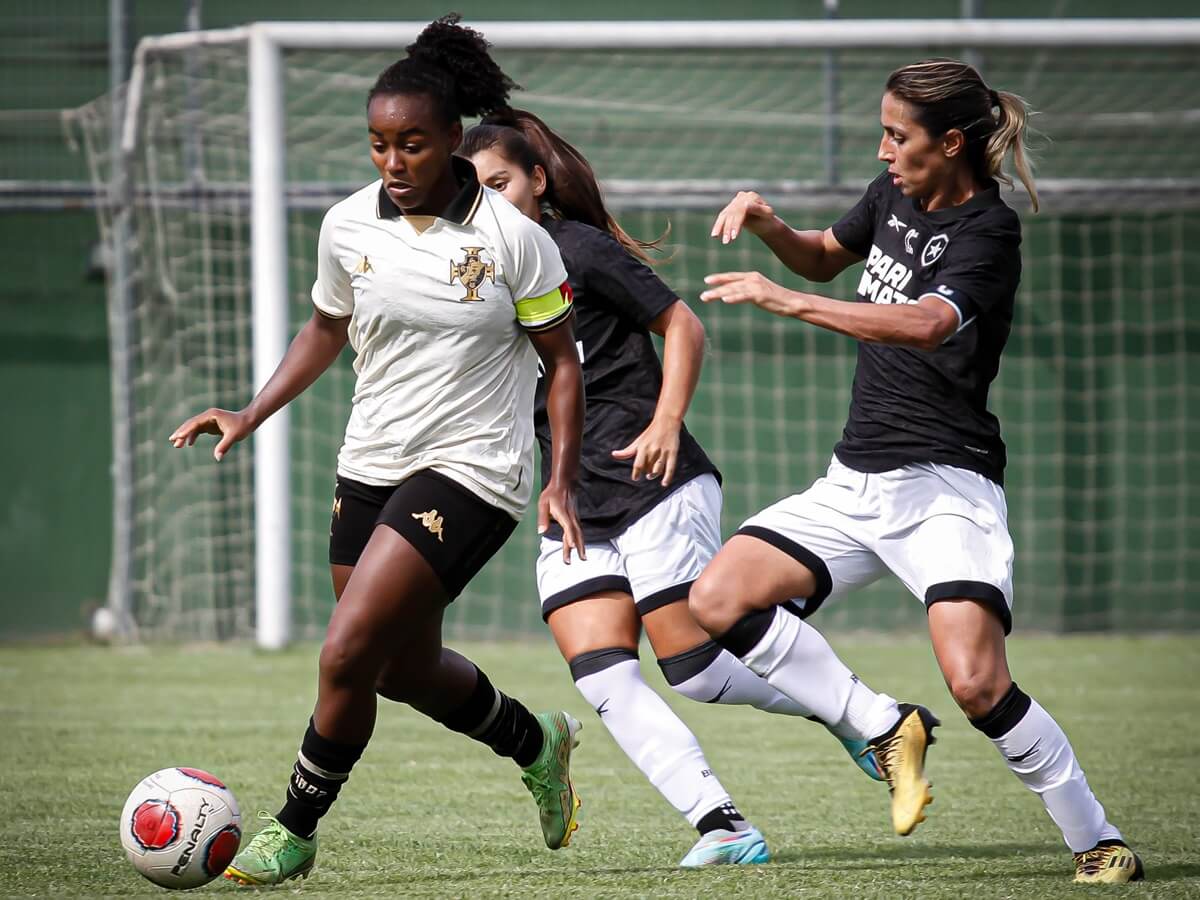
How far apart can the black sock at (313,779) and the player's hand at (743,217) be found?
5.24 ft

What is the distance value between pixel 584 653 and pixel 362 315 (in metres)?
1.12

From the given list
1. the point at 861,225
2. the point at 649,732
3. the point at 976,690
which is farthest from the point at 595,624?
the point at 861,225

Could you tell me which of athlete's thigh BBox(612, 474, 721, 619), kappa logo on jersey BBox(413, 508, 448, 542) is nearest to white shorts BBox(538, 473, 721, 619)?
athlete's thigh BBox(612, 474, 721, 619)

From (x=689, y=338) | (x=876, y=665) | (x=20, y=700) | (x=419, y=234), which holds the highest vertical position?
(x=419, y=234)

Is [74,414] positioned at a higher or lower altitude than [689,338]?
lower

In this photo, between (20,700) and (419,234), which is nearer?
(419,234)

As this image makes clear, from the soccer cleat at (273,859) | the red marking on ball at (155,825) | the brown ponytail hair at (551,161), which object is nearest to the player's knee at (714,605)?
the brown ponytail hair at (551,161)

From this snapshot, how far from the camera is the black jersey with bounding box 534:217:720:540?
14.4ft

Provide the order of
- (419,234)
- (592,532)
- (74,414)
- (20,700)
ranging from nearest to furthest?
(419,234) → (592,532) → (20,700) → (74,414)

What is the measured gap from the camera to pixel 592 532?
177 inches

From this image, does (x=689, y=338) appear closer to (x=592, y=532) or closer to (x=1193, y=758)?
(x=592, y=532)

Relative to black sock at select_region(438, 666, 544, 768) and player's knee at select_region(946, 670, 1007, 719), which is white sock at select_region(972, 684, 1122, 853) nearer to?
player's knee at select_region(946, 670, 1007, 719)

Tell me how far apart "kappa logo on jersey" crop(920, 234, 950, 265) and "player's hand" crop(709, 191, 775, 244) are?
0.44 m

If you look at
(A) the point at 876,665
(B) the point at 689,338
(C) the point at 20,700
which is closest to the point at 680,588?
(B) the point at 689,338
